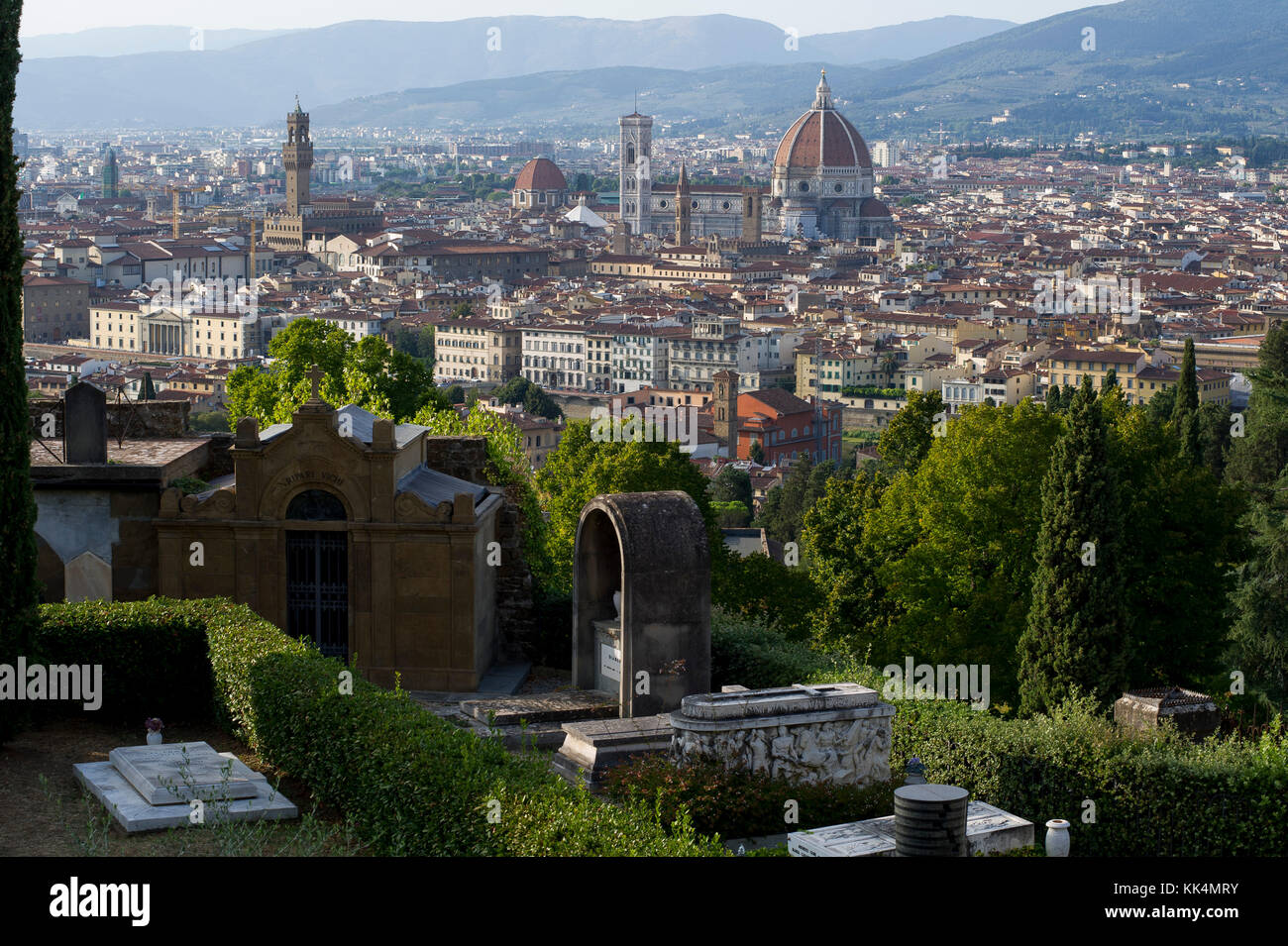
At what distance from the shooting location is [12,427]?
9.58m

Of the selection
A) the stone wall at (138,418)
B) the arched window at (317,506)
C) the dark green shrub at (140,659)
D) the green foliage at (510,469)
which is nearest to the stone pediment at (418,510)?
the arched window at (317,506)

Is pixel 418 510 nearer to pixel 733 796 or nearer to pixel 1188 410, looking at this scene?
pixel 733 796

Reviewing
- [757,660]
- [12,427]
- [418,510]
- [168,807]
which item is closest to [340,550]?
[418,510]

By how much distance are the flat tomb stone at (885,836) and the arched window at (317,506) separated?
4.84m

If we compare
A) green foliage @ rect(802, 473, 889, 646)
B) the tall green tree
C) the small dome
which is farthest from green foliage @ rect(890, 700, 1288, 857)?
the small dome

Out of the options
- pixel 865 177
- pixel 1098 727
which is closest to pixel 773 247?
pixel 865 177

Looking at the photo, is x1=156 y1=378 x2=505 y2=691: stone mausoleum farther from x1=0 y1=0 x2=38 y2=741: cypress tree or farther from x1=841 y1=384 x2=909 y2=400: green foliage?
x1=841 y1=384 x2=909 y2=400: green foliage

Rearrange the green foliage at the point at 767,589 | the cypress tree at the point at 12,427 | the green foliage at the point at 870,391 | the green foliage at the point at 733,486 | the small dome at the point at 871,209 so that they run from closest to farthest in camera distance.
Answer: the cypress tree at the point at 12,427, the green foliage at the point at 767,589, the green foliage at the point at 733,486, the green foliage at the point at 870,391, the small dome at the point at 871,209

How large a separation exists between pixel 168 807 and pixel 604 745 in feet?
6.79

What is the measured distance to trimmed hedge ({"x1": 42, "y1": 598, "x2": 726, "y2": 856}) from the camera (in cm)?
691

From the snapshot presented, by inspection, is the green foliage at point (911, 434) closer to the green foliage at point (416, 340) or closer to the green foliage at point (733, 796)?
the green foliage at point (733, 796)

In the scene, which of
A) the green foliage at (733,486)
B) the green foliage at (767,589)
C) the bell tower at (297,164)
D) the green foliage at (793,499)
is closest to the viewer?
the green foliage at (767,589)

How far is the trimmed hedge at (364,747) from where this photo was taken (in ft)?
22.7
